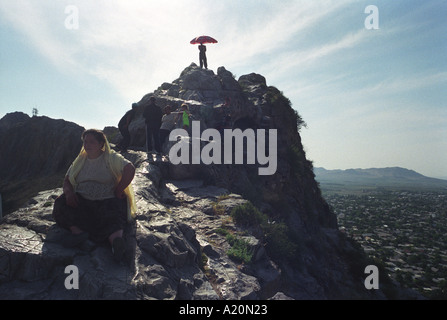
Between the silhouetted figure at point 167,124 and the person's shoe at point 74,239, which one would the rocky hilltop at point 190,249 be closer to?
the person's shoe at point 74,239

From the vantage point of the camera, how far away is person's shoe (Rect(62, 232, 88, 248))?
4383 millimetres

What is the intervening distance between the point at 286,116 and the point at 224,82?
6756mm

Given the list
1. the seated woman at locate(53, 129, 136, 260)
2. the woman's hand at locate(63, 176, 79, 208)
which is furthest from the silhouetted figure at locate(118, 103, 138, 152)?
the woman's hand at locate(63, 176, 79, 208)

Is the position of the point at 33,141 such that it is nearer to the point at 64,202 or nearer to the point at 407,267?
the point at 64,202

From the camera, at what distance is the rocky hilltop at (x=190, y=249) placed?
3.91 meters

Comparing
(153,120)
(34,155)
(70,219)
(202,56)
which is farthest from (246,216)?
(34,155)

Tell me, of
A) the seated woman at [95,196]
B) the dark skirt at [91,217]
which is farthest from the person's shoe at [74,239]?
the dark skirt at [91,217]

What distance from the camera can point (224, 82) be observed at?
24.3 metres

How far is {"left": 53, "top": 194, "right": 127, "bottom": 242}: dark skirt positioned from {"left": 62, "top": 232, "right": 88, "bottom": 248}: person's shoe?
5.3 inches

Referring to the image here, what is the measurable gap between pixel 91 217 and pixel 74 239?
0.43 meters

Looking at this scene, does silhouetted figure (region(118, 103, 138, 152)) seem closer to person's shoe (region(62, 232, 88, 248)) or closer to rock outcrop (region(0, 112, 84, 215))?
rock outcrop (region(0, 112, 84, 215))

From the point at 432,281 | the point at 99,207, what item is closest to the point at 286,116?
the point at 99,207

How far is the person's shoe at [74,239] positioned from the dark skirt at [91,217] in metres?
0.13

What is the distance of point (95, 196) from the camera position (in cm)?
484
